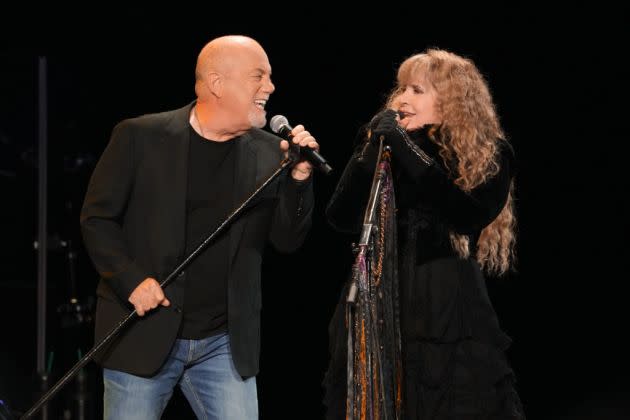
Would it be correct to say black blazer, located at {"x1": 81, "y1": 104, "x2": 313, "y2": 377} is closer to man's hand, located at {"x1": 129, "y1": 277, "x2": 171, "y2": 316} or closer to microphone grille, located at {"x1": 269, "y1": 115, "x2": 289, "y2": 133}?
man's hand, located at {"x1": 129, "y1": 277, "x2": 171, "y2": 316}

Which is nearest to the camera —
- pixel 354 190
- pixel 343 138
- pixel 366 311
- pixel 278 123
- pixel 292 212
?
pixel 366 311

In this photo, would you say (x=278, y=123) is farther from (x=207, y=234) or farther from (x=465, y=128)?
(x=465, y=128)

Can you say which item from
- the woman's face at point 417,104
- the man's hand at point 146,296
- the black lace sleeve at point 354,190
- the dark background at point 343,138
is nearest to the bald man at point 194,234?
the man's hand at point 146,296

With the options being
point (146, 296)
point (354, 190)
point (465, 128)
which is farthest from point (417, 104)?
point (146, 296)

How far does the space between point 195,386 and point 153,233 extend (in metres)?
0.45

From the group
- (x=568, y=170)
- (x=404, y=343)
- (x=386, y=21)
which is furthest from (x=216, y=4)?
(x=404, y=343)

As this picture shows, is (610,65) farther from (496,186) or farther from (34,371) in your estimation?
(34,371)

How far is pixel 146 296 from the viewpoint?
2346 mm

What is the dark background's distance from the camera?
165 inches

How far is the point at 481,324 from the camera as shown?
2.63 m

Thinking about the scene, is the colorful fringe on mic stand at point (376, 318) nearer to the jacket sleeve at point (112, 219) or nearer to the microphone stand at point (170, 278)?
the microphone stand at point (170, 278)

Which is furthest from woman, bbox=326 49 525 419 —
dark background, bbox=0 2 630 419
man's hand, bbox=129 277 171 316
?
dark background, bbox=0 2 630 419

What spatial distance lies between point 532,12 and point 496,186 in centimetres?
171

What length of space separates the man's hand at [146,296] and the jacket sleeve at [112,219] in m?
0.02
